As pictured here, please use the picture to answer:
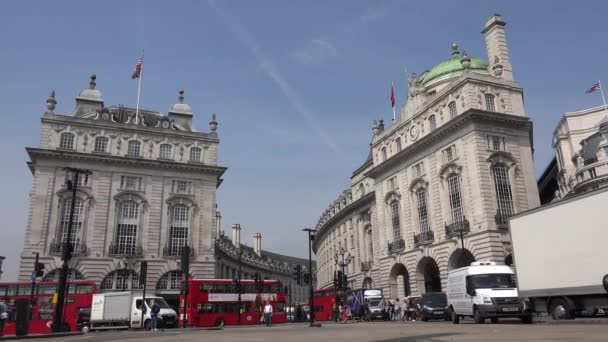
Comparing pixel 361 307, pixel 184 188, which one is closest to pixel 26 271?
pixel 184 188

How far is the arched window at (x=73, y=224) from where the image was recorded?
48.0 meters

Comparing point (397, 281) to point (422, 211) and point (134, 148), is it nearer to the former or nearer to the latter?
point (422, 211)

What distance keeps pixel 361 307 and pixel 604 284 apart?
2708 cm

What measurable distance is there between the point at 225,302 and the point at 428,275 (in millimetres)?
20796

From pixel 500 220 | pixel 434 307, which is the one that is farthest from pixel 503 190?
pixel 434 307

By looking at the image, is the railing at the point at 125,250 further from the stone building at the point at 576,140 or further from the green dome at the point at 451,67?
the stone building at the point at 576,140

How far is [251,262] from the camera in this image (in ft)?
316

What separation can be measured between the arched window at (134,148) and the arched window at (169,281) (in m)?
13.1

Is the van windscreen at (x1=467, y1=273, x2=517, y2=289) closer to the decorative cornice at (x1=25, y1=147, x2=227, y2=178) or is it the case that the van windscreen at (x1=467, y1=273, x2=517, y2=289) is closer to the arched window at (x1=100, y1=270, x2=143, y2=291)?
the arched window at (x1=100, y1=270, x2=143, y2=291)

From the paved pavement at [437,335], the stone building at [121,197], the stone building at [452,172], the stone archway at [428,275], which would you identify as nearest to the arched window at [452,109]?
the stone building at [452,172]

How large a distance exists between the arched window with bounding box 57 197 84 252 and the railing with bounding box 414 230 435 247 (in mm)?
32157

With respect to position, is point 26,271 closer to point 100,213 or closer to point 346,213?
point 100,213

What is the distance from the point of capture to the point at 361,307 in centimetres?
4216

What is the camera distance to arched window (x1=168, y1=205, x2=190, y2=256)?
5153 centimetres
